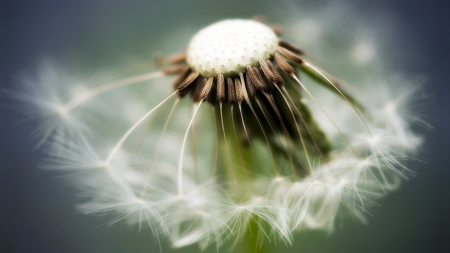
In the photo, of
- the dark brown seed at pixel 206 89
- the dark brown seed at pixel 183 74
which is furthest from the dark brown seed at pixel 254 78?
the dark brown seed at pixel 183 74

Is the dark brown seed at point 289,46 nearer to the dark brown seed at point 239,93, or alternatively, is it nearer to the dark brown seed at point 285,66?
the dark brown seed at point 285,66

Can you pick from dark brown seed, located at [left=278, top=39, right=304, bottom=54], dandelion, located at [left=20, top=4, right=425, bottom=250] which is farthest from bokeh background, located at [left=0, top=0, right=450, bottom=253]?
dark brown seed, located at [left=278, top=39, right=304, bottom=54]

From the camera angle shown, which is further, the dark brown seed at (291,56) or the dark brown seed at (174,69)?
the dark brown seed at (174,69)

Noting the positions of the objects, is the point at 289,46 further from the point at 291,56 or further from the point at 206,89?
the point at 206,89

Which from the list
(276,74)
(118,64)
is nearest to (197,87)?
(276,74)

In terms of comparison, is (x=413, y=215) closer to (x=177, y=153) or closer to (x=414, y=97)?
(x=414, y=97)

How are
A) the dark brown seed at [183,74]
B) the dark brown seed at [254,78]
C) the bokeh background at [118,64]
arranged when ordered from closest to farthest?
the dark brown seed at [254,78] < the dark brown seed at [183,74] < the bokeh background at [118,64]
